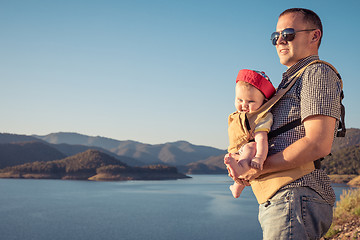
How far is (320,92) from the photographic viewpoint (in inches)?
68.4

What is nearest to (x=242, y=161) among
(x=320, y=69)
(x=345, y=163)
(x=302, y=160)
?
(x=302, y=160)

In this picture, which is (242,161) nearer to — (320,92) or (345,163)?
(320,92)

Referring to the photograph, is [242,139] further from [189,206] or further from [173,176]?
[173,176]

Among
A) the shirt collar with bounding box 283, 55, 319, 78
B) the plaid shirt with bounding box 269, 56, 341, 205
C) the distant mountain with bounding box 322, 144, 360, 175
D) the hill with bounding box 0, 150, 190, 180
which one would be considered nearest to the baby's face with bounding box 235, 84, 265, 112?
the plaid shirt with bounding box 269, 56, 341, 205

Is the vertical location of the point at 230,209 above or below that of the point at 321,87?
below

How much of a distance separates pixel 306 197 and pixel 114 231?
129 feet

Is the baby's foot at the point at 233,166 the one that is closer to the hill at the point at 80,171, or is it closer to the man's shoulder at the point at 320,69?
the man's shoulder at the point at 320,69

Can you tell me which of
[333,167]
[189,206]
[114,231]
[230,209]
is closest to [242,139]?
[114,231]

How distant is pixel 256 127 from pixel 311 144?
317mm

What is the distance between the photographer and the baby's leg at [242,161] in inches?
74.0

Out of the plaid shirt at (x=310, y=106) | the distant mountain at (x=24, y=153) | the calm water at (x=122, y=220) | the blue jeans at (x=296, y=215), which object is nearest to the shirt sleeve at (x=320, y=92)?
the plaid shirt at (x=310, y=106)

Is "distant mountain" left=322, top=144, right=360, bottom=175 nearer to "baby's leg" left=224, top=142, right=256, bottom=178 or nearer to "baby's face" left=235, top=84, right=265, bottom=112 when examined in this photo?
→ "baby's face" left=235, top=84, right=265, bottom=112

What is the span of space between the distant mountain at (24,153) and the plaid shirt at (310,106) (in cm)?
15074

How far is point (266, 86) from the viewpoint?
2031 millimetres
